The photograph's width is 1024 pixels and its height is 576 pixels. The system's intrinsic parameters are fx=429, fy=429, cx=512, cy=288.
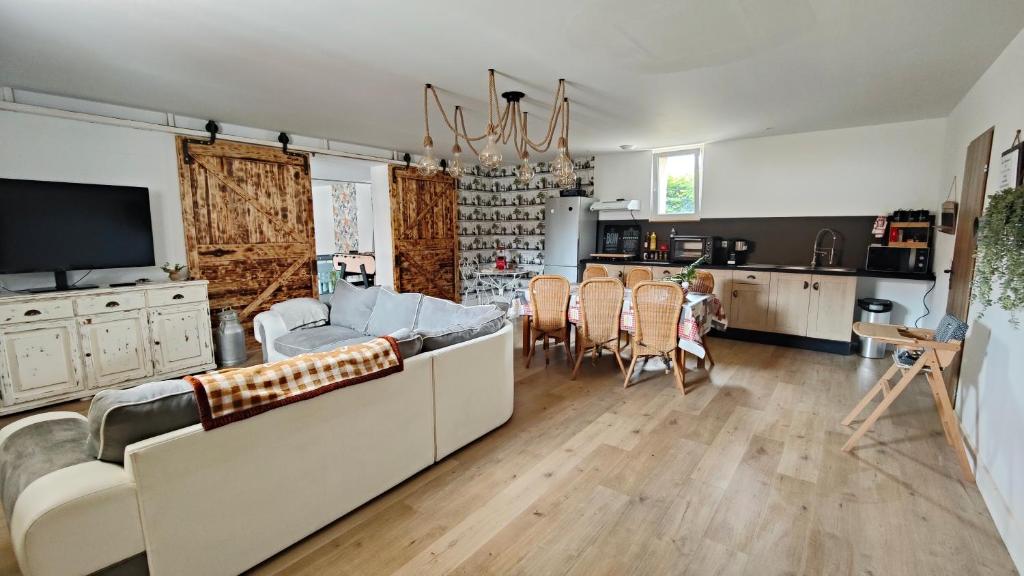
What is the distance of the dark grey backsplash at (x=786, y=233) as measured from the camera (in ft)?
16.7

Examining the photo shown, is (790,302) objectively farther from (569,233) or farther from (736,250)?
(569,233)

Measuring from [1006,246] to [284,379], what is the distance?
10.3ft

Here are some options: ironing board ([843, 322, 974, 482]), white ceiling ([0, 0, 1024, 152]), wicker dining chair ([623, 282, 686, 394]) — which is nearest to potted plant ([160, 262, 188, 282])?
white ceiling ([0, 0, 1024, 152])

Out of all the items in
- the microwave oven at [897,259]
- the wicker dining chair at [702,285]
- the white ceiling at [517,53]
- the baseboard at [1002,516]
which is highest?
the white ceiling at [517,53]

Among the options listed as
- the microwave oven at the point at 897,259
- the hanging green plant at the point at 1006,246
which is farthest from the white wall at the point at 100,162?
the microwave oven at the point at 897,259

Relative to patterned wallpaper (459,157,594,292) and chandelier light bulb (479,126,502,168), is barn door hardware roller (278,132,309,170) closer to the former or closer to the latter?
patterned wallpaper (459,157,594,292)

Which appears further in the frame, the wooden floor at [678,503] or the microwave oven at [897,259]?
the microwave oven at [897,259]

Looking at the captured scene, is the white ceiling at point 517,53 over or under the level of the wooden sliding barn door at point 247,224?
over

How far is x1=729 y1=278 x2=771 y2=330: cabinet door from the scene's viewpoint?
5168 mm

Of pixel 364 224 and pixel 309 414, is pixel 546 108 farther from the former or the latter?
pixel 364 224

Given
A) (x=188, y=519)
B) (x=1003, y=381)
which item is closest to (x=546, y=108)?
(x=1003, y=381)

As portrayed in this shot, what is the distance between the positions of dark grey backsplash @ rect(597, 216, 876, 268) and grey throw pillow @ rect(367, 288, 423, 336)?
423 cm

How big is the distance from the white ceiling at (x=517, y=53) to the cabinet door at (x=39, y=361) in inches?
75.0

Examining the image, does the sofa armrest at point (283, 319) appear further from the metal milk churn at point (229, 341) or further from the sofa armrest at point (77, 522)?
the sofa armrest at point (77, 522)
